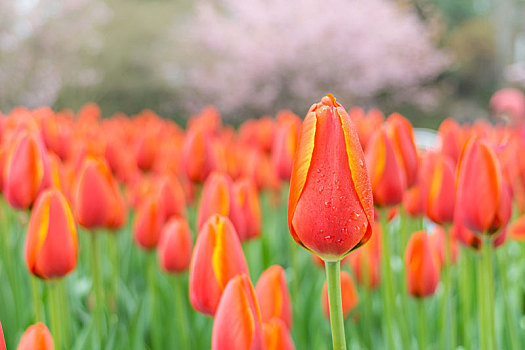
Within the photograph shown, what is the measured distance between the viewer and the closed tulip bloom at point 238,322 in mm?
538

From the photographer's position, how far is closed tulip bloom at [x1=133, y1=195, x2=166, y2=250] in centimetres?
123

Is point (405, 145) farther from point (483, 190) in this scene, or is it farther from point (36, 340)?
point (36, 340)

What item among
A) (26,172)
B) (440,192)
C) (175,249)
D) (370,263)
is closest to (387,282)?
(440,192)

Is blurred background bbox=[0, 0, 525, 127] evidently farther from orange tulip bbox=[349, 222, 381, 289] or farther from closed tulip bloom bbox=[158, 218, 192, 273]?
closed tulip bloom bbox=[158, 218, 192, 273]

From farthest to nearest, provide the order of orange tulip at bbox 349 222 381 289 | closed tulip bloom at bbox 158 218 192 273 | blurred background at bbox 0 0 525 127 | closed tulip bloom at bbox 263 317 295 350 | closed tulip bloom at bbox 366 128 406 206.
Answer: blurred background at bbox 0 0 525 127 < orange tulip at bbox 349 222 381 289 < closed tulip bloom at bbox 158 218 192 273 < closed tulip bloom at bbox 366 128 406 206 < closed tulip bloom at bbox 263 317 295 350

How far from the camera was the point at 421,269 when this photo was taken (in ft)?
3.43

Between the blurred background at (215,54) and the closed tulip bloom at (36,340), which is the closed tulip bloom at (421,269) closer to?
the closed tulip bloom at (36,340)

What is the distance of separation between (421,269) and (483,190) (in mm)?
352

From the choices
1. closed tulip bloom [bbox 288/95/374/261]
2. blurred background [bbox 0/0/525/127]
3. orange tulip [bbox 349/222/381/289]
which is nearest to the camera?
closed tulip bloom [bbox 288/95/374/261]

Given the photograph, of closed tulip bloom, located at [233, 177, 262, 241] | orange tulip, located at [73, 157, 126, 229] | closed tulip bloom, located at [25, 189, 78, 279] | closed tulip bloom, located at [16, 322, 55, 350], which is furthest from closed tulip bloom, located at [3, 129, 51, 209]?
closed tulip bloom, located at [16, 322, 55, 350]

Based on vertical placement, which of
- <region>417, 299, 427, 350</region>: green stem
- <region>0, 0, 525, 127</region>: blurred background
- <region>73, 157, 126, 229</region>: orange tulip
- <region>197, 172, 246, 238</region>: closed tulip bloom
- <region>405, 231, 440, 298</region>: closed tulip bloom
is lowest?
<region>417, 299, 427, 350</region>: green stem

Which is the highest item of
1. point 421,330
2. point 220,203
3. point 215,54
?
point 215,54

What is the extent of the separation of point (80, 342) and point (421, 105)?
41.7ft

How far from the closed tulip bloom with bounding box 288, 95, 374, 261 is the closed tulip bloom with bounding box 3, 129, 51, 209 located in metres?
0.66
